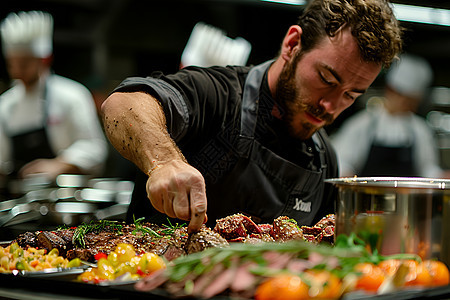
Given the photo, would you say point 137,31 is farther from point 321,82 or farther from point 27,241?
point 27,241

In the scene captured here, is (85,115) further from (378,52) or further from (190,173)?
(190,173)

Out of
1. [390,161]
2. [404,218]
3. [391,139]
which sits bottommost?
[390,161]

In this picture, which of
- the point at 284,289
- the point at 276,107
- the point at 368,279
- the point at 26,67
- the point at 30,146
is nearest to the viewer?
the point at 284,289

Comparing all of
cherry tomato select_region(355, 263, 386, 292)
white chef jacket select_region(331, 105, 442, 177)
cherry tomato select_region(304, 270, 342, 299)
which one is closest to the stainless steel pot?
cherry tomato select_region(355, 263, 386, 292)

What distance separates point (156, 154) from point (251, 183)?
2.33ft

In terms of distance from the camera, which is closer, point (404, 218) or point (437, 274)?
point (437, 274)

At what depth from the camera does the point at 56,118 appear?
180 inches

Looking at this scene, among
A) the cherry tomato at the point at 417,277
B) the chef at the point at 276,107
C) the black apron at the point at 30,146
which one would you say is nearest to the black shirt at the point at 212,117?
the chef at the point at 276,107

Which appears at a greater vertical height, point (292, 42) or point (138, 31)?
point (138, 31)

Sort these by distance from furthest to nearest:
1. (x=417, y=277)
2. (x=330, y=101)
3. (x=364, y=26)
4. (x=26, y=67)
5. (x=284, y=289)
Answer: (x=26, y=67)
(x=330, y=101)
(x=364, y=26)
(x=417, y=277)
(x=284, y=289)

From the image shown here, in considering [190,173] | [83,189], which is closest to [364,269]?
[190,173]

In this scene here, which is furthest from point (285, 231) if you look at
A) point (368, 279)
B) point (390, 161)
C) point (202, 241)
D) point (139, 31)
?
point (139, 31)

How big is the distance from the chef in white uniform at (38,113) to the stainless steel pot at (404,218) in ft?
10.6

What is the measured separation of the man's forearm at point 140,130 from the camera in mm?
1537
